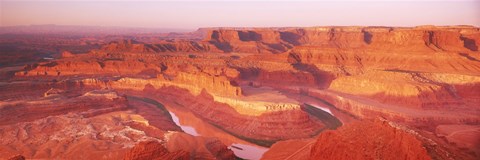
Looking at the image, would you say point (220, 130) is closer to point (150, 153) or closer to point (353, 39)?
point (150, 153)

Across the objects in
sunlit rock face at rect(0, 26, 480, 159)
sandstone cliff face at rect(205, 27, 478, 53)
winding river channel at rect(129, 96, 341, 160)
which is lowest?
winding river channel at rect(129, 96, 341, 160)

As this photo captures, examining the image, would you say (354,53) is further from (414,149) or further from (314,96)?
(414,149)

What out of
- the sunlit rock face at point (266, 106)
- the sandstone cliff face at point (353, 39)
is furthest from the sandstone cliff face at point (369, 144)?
the sandstone cliff face at point (353, 39)

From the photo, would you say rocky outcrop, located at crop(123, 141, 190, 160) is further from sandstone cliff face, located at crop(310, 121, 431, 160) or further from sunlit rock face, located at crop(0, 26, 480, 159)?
sandstone cliff face, located at crop(310, 121, 431, 160)

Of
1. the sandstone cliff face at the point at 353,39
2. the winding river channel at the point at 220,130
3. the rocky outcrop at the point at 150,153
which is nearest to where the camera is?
the rocky outcrop at the point at 150,153

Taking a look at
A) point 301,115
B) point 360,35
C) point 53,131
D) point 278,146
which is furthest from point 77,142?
point 360,35

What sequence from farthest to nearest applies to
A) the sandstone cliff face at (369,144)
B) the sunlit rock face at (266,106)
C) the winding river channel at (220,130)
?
the winding river channel at (220,130), the sunlit rock face at (266,106), the sandstone cliff face at (369,144)

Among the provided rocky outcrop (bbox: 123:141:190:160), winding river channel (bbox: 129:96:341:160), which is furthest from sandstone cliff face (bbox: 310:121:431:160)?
winding river channel (bbox: 129:96:341:160)

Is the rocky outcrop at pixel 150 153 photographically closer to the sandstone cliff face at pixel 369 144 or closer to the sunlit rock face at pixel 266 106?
the sunlit rock face at pixel 266 106

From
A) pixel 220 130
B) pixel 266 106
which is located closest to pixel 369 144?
pixel 266 106
